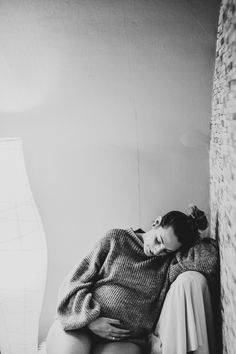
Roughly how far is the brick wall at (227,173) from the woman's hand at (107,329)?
0.45 m

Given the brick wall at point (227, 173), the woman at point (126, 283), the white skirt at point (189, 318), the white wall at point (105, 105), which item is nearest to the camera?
the brick wall at point (227, 173)

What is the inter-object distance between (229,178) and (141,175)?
36.0 inches

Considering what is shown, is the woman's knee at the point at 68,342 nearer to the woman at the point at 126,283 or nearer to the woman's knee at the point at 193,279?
the woman at the point at 126,283

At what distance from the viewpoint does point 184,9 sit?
224 cm

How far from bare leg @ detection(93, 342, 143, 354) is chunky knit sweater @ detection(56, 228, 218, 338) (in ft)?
0.23

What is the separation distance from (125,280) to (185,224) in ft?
1.32

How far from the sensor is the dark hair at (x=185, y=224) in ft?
6.26

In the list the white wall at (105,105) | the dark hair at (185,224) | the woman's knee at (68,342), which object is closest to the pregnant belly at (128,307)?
the woman's knee at (68,342)

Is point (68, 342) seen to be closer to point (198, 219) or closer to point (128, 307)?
point (128, 307)

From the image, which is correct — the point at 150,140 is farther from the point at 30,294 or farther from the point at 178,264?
the point at 30,294

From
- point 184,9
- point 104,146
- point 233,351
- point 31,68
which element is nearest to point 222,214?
point 233,351

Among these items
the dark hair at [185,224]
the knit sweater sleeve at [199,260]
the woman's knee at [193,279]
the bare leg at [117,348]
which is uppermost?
the dark hair at [185,224]

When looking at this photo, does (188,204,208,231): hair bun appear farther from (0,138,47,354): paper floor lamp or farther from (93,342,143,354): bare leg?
(0,138,47,354): paper floor lamp

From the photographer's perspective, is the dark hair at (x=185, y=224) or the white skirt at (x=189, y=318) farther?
the dark hair at (x=185, y=224)
